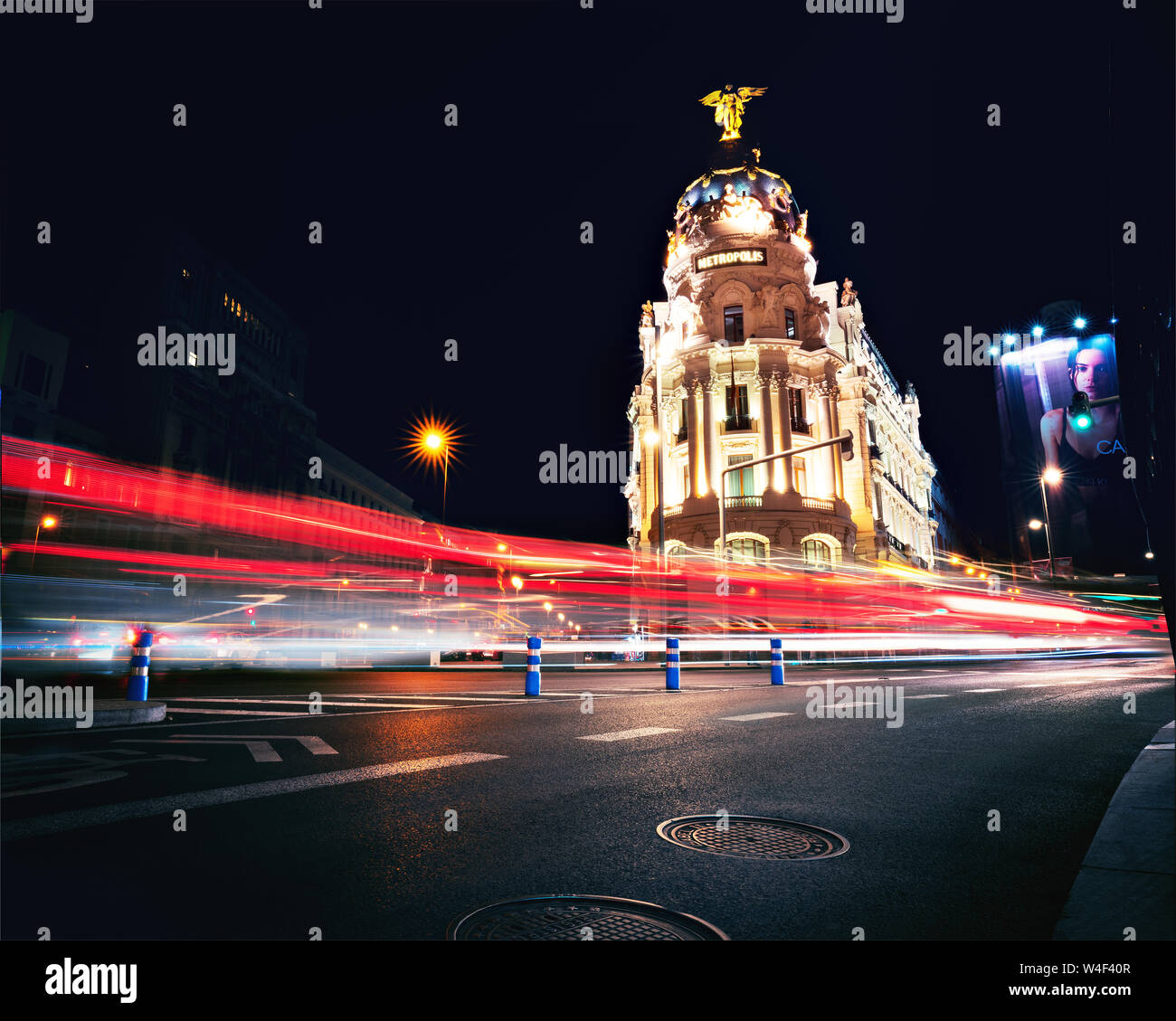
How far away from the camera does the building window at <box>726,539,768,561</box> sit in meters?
39.7

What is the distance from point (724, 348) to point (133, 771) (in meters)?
41.9

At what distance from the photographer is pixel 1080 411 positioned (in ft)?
44.9

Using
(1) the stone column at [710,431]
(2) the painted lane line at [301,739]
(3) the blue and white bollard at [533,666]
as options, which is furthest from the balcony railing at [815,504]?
(2) the painted lane line at [301,739]

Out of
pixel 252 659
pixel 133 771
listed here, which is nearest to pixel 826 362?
pixel 252 659

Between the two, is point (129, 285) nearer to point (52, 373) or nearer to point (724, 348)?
point (52, 373)

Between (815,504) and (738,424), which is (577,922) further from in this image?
(738,424)

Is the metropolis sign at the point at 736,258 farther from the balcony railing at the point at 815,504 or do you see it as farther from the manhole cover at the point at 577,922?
the manhole cover at the point at 577,922

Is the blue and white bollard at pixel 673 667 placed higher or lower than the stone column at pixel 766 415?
lower

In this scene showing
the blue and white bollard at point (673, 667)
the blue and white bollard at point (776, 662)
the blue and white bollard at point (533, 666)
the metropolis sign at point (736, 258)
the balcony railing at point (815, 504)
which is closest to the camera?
the blue and white bollard at point (533, 666)

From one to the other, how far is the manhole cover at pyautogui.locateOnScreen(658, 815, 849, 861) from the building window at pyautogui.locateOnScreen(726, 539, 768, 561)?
36.2 m

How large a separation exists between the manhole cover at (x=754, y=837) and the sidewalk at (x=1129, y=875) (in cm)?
103

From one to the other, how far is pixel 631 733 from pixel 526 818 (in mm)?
3209

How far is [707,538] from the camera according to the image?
132 feet

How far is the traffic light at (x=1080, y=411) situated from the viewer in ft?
44.2
